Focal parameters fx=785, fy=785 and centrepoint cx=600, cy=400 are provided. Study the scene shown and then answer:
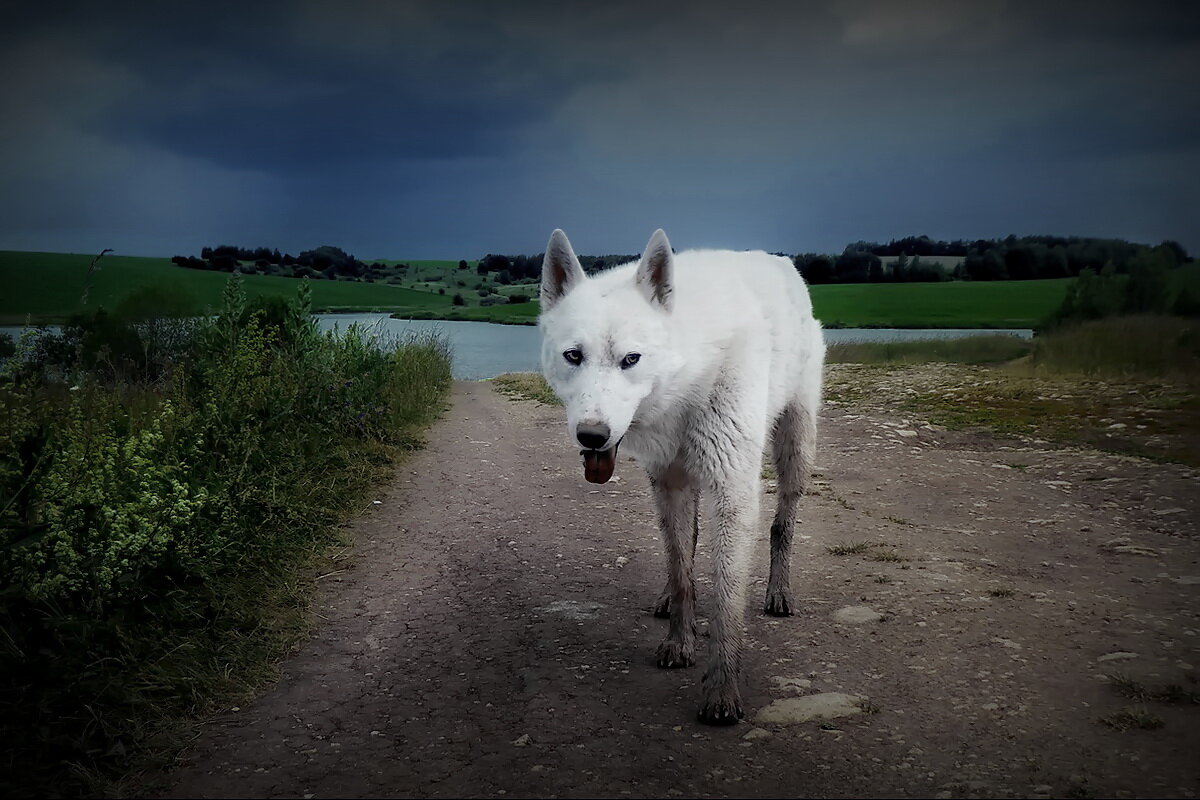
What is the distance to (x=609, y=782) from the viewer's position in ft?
10.6

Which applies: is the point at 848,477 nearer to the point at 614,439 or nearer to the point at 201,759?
the point at 614,439

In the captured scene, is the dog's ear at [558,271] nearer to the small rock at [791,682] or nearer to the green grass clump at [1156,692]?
the small rock at [791,682]

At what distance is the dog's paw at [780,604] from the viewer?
16.8 ft

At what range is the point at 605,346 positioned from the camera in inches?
146

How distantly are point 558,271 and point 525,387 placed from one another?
575 inches

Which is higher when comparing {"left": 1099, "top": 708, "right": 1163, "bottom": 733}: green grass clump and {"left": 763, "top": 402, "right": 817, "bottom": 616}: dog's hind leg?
{"left": 763, "top": 402, "right": 817, "bottom": 616}: dog's hind leg

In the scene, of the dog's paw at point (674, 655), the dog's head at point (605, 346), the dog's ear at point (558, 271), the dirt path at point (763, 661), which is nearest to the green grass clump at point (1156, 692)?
the dirt path at point (763, 661)

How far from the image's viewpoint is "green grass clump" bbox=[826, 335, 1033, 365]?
62.0 ft

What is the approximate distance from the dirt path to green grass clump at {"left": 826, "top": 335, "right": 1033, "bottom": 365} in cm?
1143

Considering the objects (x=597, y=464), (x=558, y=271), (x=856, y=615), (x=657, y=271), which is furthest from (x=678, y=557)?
(x=558, y=271)

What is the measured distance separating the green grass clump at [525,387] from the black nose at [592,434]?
11.9 meters

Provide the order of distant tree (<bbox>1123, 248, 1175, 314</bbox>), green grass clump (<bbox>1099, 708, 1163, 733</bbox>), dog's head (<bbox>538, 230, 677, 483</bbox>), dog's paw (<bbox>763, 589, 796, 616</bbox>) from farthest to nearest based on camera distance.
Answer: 1. distant tree (<bbox>1123, 248, 1175, 314</bbox>)
2. dog's paw (<bbox>763, 589, 796, 616</bbox>)
3. dog's head (<bbox>538, 230, 677, 483</bbox>)
4. green grass clump (<bbox>1099, 708, 1163, 733</bbox>)

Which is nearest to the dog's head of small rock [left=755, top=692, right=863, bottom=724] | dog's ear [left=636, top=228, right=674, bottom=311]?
dog's ear [left=636, top=228, right=674, bottom=311]

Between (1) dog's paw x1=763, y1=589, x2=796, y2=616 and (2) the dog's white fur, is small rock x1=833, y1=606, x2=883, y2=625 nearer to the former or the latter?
(1) dog's paw x1=763, y1=589, x2=796, y2=616
